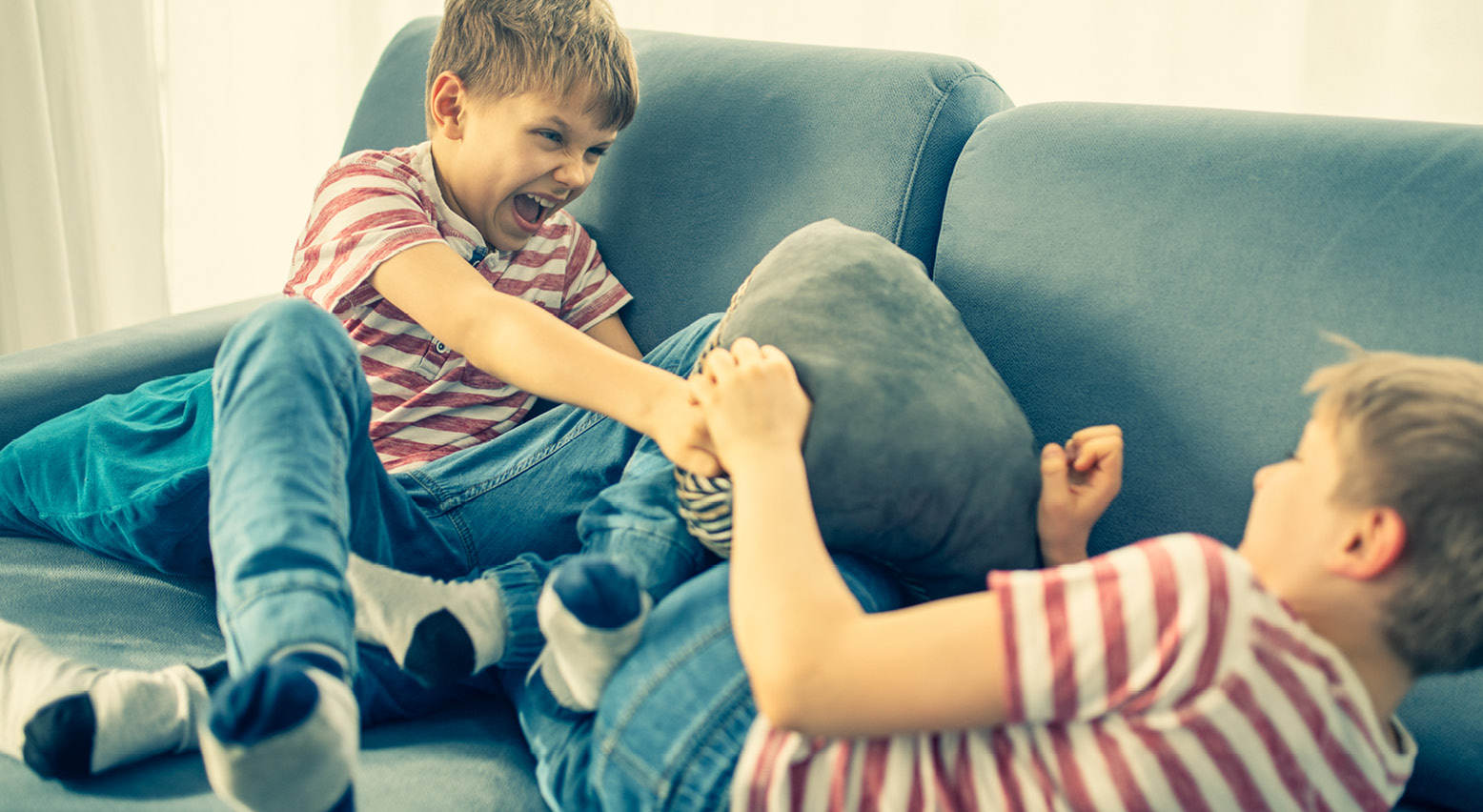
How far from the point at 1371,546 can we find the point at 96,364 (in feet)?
4.25

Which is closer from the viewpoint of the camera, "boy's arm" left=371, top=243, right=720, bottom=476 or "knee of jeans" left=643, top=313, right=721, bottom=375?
"boy's arm" left=371, top=243, right=720, bottom=476

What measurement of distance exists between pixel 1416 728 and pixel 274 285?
247 centimetres

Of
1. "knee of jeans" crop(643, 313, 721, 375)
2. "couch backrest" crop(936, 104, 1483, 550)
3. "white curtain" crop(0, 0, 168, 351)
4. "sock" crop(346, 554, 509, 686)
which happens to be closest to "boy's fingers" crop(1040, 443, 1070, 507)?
"couch backrest" crop(936, 104, 1483, 550)

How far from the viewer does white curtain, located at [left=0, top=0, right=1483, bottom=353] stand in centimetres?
156

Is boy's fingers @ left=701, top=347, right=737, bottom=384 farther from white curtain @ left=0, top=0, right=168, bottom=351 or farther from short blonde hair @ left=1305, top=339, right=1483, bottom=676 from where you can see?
white curtain @ left=0, top=0, right=168, bottom=351

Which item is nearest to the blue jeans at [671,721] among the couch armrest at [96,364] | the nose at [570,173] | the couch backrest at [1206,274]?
the couch backrest at [1206,274]

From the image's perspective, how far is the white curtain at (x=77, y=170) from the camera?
205 centimetres

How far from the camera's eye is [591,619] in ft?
2.16

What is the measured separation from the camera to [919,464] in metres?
0.73

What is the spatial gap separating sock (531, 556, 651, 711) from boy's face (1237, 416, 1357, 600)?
39cm

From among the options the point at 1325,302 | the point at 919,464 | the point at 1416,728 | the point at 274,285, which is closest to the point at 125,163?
the point at 274,285

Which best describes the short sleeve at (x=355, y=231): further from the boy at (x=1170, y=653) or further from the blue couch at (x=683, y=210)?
the boy at (x=1170, y=653)

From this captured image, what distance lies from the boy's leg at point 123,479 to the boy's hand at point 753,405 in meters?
0.51

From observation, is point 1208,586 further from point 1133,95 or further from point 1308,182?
point 1133,95
